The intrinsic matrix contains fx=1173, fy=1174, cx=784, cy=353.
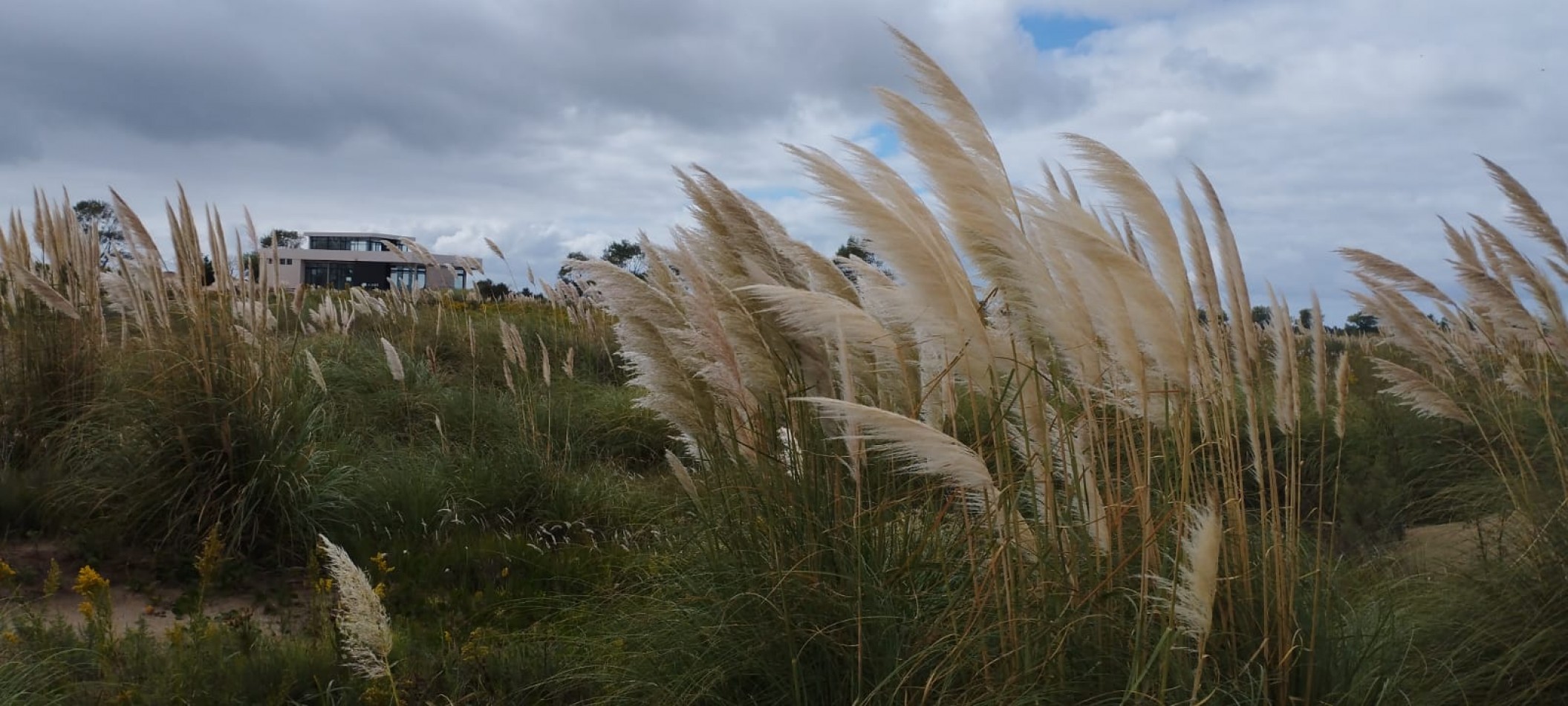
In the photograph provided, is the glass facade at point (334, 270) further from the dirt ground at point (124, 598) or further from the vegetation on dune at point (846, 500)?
the dirt ground at point (124, 598)

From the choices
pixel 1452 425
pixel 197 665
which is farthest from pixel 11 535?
pixel 1452 425

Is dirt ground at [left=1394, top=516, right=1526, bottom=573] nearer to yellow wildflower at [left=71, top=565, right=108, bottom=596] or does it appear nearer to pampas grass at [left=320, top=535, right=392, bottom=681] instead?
pampas grass at [left=320, top=535, right=392, bottom=681]

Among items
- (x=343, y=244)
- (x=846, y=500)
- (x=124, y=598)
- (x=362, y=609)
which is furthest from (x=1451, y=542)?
(x=343, y=244)

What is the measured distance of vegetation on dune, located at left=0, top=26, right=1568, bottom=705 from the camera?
2471 millimetres

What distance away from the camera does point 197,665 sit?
365 cm

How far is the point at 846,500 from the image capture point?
3254 mm

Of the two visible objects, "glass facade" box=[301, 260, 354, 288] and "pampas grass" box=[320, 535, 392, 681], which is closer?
"pampas grass" box=[320, 535, 392, 681]

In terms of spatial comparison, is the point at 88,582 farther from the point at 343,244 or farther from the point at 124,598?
the point at 343,244

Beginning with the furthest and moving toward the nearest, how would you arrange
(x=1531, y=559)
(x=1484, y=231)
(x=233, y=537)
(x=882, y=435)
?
(x=233, y=537) → (x=1484, y=231) → (x=1531, y=559) → (x=882, y=435)

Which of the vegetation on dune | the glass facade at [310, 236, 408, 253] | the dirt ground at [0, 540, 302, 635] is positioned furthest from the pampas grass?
the glass facade at [310, 236, 408, 253]

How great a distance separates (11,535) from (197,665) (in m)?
2.46

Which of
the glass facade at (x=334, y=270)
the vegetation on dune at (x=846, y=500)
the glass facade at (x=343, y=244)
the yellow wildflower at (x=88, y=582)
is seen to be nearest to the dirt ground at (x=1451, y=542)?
the vegetation on dune at (x=846, y=500)

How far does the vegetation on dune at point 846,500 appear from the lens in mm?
2471

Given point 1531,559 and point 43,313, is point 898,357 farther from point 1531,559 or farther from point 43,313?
point 43,313
